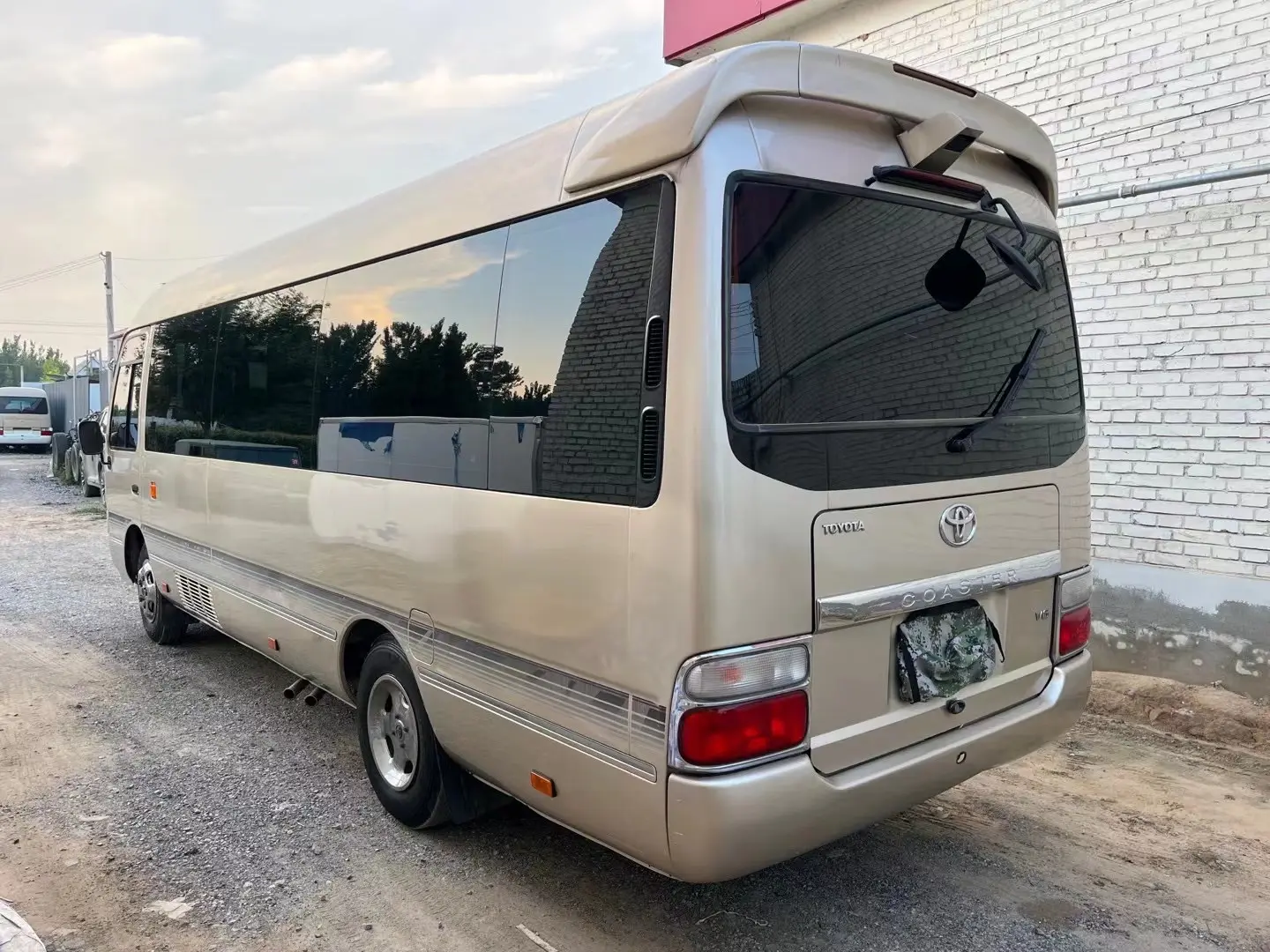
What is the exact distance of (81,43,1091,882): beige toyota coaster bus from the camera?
2500 millimetres

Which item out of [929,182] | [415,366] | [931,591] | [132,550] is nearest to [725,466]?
[931,591]

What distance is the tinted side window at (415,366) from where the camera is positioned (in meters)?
3.38

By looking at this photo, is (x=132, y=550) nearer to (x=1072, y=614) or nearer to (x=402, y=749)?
(x=402, y=749)

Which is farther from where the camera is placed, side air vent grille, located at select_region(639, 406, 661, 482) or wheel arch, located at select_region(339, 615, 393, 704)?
wheel arch, located at select_region(339, 615, 393, 704)

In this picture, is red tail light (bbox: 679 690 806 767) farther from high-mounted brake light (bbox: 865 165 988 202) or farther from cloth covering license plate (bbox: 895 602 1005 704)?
high-mounted brake light (bbox: 865 165 988 202)

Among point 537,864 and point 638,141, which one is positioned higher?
point 638,141

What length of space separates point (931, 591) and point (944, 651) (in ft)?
0.78

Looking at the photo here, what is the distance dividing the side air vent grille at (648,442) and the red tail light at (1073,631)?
1.89 m

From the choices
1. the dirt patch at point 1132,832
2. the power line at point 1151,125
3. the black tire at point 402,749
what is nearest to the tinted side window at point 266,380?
the black tire at point 402,749

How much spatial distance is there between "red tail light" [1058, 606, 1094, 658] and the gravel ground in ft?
2.90

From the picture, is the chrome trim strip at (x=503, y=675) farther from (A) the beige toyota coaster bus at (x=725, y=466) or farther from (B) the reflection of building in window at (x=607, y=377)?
(B) the reflection of building in window at (x=607, y=377)

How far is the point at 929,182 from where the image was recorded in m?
2.94

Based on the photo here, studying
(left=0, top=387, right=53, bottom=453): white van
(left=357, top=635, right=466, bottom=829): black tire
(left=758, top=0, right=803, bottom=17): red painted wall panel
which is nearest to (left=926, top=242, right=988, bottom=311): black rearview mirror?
(left=357, top=635, right=466, bottom=829): black tire

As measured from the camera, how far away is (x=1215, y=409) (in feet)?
17.1
